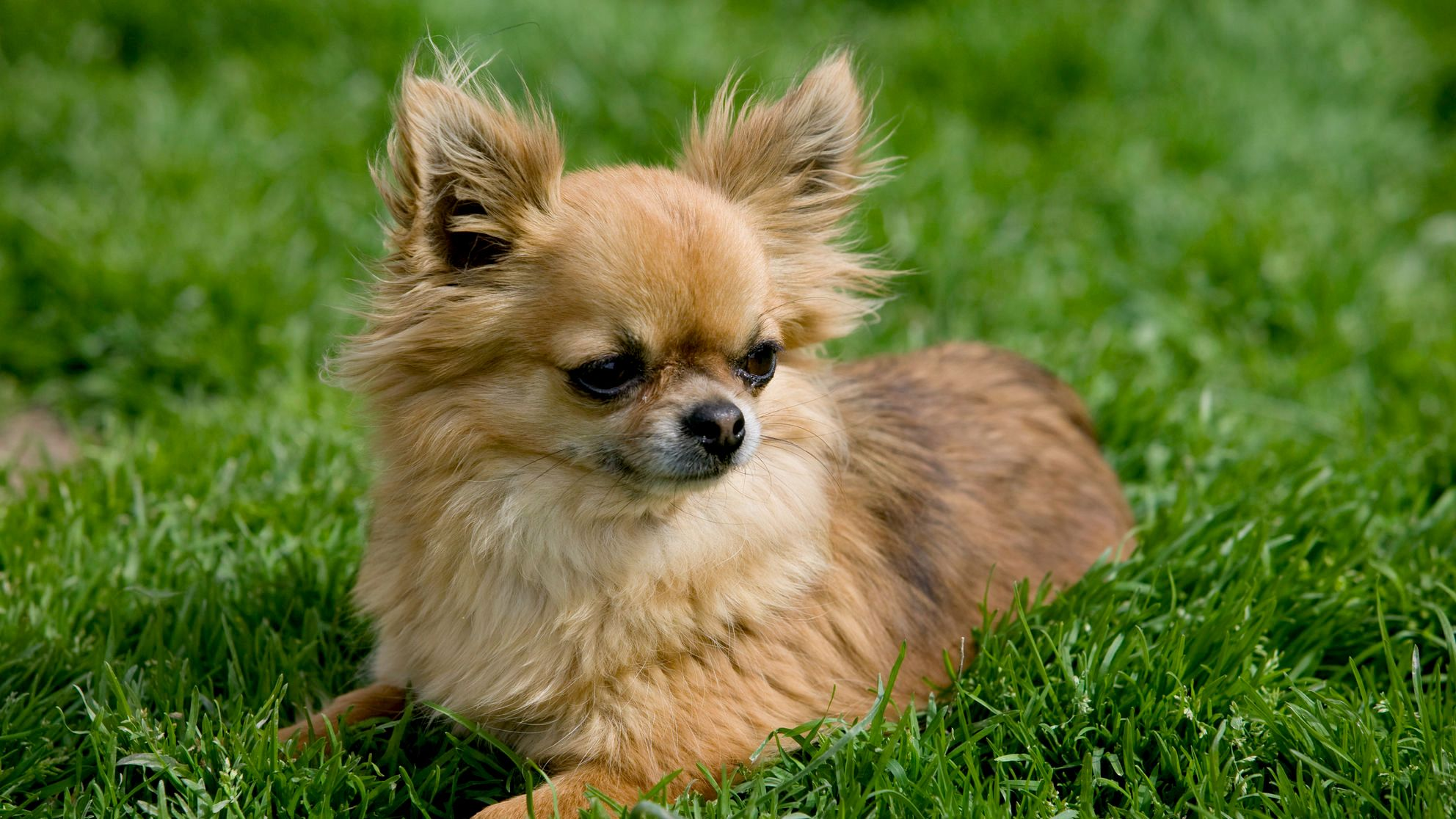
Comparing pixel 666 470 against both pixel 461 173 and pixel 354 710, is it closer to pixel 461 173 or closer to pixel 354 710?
pixel 461 173

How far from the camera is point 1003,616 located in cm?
298

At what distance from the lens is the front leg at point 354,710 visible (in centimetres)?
278

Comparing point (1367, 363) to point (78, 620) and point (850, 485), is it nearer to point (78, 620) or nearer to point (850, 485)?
point (850, 485)

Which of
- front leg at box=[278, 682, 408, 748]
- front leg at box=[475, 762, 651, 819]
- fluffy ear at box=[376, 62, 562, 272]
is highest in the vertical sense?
fluffy ear at box=[376, 62, 562, 272]

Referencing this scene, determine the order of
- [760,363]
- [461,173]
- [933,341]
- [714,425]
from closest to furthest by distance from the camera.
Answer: [714,425] → [461,173] → [760,363] → [933,341]

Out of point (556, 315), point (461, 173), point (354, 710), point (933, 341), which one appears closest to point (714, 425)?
point (556, 315)

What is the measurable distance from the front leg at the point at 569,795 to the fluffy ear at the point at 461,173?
110 centimetres

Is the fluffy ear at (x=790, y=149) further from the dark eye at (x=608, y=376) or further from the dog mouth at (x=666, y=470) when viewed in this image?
the dog mouth at (x=666, y=470)

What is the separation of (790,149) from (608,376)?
31.0 inches

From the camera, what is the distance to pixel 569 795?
2518 millimetres

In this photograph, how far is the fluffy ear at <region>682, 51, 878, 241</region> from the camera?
9.60 ft

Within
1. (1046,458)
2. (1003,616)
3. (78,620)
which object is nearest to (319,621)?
(78,620)

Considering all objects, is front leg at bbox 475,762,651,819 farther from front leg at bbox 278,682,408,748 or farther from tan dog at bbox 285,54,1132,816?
front leg at bbox 278,682,408,748

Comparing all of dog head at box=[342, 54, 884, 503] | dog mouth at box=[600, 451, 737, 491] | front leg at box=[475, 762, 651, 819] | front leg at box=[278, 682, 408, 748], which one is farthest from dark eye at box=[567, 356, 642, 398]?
front leg at box=[278, 682, 408, 748]
